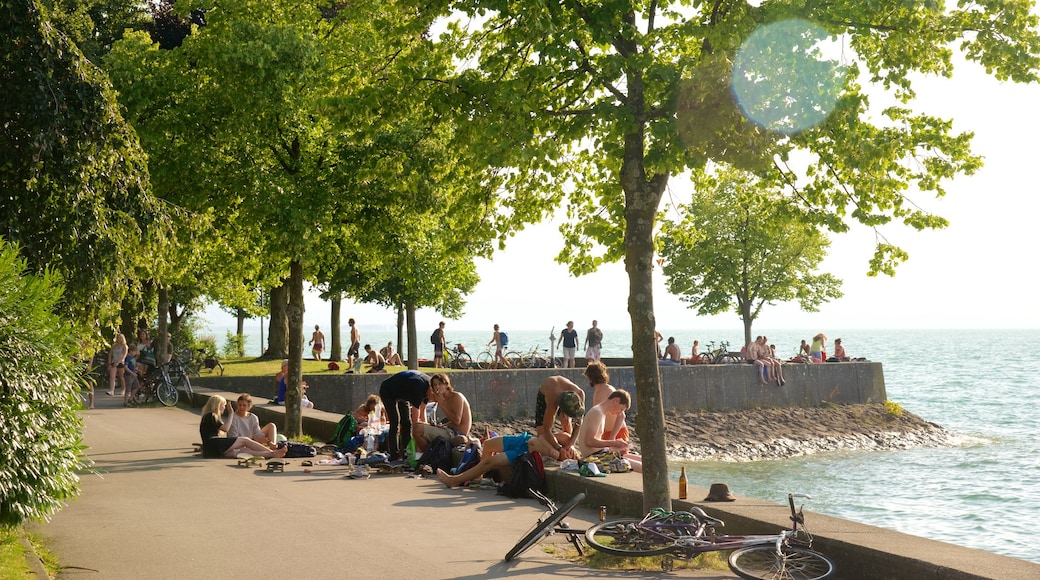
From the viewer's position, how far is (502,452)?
42.2 feet

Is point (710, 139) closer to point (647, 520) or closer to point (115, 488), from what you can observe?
point (647, 520)

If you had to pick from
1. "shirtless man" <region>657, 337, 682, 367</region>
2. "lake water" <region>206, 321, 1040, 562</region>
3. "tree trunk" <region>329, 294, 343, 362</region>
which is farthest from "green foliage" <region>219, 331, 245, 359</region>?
"lake water" <region>206, 321, 1040, 562</region>

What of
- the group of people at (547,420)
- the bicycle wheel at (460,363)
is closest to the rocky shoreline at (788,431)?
the bicycle wheel at (460,363)

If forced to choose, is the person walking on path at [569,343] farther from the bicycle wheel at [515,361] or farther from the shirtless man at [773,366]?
the shirtless man at [773,366]

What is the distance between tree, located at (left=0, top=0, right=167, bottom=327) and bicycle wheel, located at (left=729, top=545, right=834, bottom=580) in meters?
8.43

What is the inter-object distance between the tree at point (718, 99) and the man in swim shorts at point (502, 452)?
3230 mm

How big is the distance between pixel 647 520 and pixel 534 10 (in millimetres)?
4372

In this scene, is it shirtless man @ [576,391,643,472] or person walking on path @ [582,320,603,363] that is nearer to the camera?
shirtless man @ [576,391,643,472]

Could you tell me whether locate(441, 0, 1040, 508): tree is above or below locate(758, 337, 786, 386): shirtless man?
above

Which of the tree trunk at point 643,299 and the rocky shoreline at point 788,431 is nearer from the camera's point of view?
the tree trunk at point 643,299

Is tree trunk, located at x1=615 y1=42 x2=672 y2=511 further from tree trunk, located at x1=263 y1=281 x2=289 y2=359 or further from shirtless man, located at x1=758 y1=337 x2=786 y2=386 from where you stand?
shirtless man, located at x1=758 y1=337 x2=786 y2=386

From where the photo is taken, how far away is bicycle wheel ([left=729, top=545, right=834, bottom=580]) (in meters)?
7.52

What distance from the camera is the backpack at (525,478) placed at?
1227 centimetres

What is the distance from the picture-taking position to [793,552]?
25.4ft
